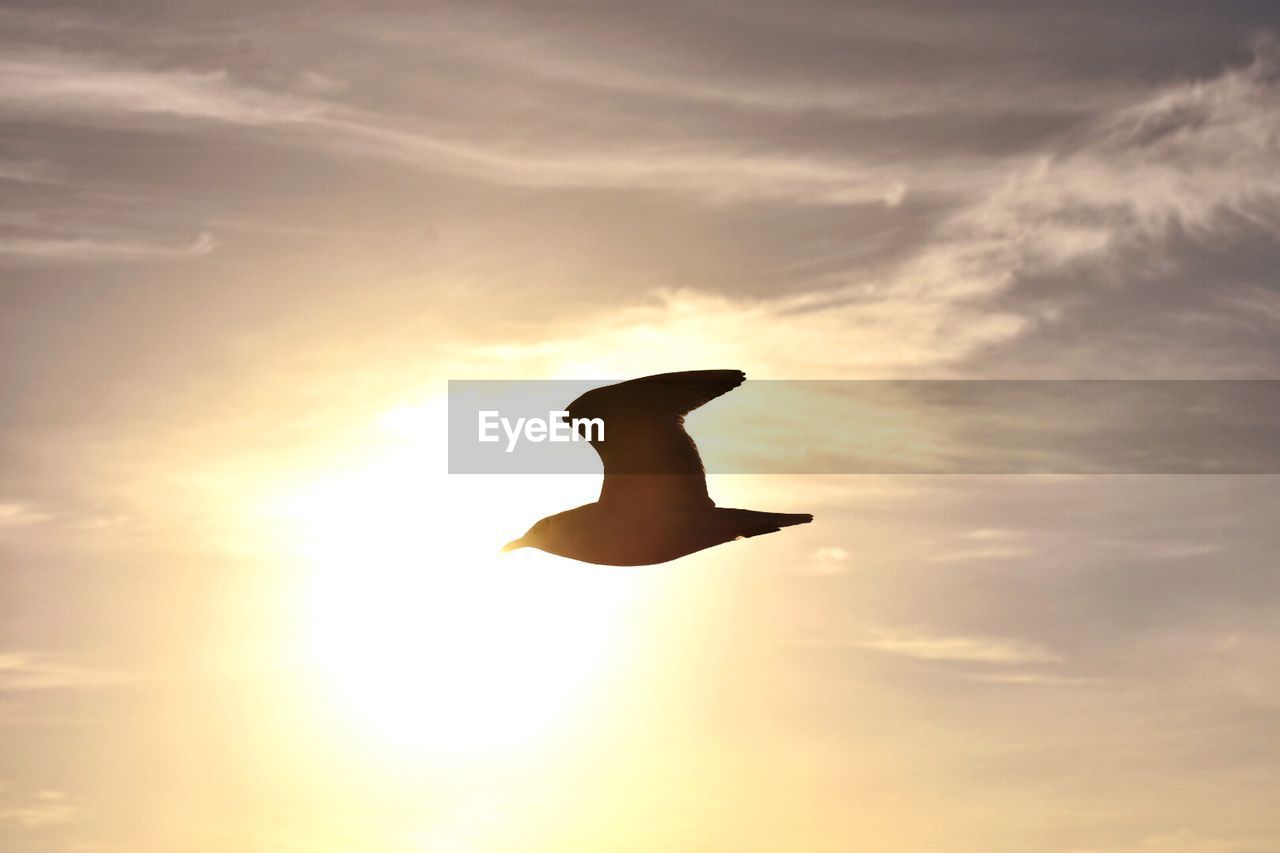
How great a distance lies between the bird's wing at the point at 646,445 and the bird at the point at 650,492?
0.05 ft

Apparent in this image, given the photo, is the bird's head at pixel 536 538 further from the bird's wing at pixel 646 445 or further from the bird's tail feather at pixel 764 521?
the bird's tail feather at pixel 764 521

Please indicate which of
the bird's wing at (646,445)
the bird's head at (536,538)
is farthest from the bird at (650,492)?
the bird's head at (536,538)

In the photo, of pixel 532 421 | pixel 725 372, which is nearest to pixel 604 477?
pixel 532 421

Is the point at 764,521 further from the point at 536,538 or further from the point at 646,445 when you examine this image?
the point at 536,538

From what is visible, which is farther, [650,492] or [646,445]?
[650,492]

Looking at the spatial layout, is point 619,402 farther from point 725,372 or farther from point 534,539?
point 534,539

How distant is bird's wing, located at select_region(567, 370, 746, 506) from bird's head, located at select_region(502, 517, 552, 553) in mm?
1566

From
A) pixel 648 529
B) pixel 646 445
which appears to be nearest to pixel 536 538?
pixel 648 529

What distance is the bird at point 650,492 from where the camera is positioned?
73.8ft

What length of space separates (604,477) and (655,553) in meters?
1.59

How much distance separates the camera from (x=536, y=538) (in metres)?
25.1

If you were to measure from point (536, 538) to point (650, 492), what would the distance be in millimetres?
2962

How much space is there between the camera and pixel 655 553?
2333cm

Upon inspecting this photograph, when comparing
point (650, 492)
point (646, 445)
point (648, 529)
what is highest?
point (646, 445)
